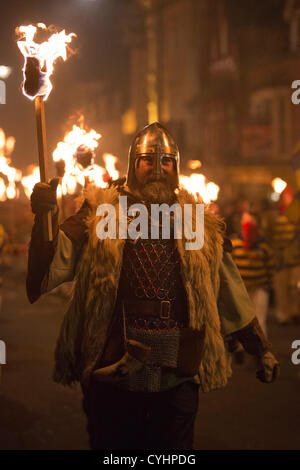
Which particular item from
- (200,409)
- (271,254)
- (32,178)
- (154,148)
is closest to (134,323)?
(154,148)

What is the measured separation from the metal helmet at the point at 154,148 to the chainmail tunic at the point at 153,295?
48 centimetres

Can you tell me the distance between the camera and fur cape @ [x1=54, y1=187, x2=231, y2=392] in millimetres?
3541

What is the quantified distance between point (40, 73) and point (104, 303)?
1.31 meters

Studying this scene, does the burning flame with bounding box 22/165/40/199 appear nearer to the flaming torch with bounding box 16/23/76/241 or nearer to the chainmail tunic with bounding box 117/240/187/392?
the flaming torch with bounding box 16/23/76/241

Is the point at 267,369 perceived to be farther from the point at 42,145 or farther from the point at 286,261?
the point at 286,261

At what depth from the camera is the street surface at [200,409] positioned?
17.8 ft

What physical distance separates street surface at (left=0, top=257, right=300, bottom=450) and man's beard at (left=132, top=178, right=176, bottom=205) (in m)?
2.48

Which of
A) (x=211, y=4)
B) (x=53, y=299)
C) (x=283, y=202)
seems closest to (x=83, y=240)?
(x=283, y=202)

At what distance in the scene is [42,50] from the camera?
11.6ft

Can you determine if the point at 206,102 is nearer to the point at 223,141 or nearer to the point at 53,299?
the point at 223,141

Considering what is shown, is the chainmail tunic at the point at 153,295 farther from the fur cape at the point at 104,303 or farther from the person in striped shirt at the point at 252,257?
the person in striped shirt at the point at 252,257
